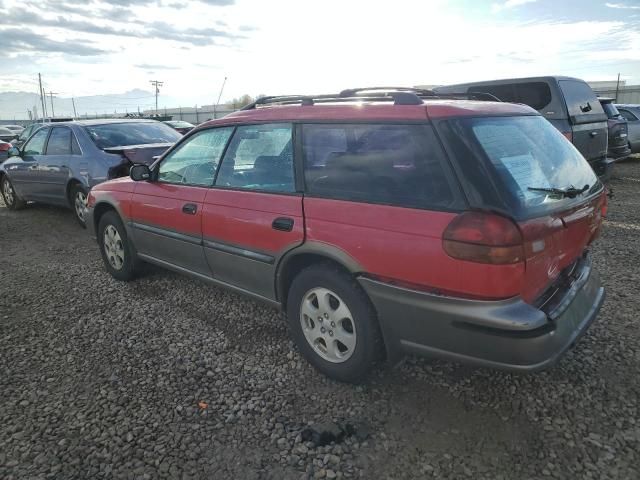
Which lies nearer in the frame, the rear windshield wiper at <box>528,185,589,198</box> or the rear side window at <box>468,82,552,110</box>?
the rear windshield wiper at <box>528,185,589,198</box>

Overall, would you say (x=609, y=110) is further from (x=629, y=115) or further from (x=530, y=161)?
(x=530, y=161)

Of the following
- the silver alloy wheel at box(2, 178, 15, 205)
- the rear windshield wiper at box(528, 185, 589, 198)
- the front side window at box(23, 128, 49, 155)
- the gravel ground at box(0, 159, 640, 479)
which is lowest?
the gravel ground at box(0, 159, 640, 479)

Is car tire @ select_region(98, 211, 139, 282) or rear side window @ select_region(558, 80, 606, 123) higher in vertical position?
rear side window @ select_region(558, 80, 606, 123)

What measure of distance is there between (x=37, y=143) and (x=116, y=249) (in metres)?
4.57

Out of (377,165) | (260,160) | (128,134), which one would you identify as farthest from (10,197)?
(377,165)

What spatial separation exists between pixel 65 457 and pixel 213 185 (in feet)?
6.70

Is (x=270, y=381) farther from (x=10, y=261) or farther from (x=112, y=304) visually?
(x=10, y=261)

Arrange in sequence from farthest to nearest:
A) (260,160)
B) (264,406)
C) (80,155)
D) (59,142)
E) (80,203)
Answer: (59,142) → (80,203) → (80,155) → (260,160) → (264,406)

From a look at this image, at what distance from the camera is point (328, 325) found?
9.66 feet

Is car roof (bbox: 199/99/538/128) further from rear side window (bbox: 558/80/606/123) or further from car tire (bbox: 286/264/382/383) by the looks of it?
rear side window (bbox: 558/80/606/123)

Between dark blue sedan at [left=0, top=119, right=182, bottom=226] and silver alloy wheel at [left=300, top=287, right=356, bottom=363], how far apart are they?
174 inches

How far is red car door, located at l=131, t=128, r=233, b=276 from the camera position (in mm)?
3789

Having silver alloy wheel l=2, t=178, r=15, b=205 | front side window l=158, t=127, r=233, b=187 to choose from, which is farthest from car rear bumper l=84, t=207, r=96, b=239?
silver alloy wheel l=2, t=178, r=15, b=205

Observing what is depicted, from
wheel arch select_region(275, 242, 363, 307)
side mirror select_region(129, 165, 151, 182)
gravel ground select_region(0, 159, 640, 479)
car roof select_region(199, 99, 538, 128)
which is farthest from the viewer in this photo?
side mirror select_region(129, 165, 151, 182)
